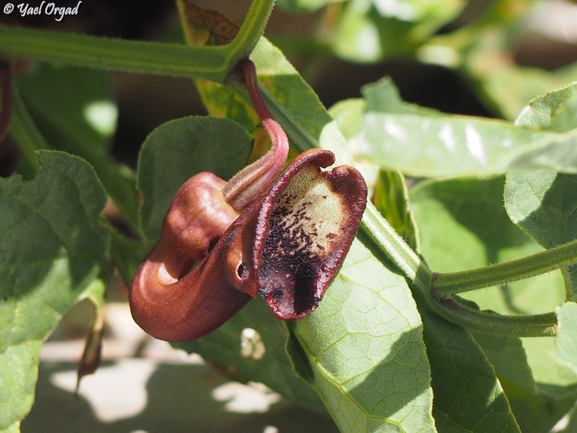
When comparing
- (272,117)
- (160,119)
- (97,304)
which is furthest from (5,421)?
(160,119)

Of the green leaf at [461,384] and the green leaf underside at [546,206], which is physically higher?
the green leaf underside at [546,206]

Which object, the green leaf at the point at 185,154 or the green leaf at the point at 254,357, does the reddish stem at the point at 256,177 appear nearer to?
the green leaf at the point at 185,154

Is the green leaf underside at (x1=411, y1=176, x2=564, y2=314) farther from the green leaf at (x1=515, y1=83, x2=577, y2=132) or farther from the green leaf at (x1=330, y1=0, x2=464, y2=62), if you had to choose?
the green leaf at (x1=330, y1=0, x2=464, y2=62)

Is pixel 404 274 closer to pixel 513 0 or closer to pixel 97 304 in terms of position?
pixel 97 304

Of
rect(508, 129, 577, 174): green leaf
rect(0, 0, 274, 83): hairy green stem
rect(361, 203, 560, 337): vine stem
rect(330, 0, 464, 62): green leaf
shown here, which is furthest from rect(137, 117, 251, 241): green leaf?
rect(330, 0, 464, 62): green leaf

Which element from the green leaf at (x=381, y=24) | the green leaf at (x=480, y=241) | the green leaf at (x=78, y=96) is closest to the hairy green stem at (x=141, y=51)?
the green leaf at (x=480, y=241)

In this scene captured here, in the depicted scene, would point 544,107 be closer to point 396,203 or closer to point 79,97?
point 396,203

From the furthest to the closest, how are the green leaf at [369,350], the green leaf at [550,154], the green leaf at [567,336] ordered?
the green leaf at [369,350], the green leaf at [567,336], the green leaf at [550,154]

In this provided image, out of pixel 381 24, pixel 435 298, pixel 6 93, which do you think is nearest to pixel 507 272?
pixel 435 298
